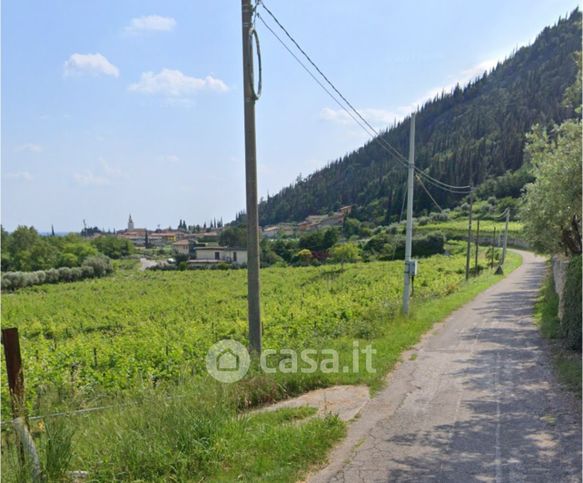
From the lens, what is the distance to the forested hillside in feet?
367

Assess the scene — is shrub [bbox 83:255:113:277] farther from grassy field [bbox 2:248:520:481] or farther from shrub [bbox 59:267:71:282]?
grassy field [bbox 2:248:520:481]

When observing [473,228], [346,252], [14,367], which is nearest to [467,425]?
[14,367]

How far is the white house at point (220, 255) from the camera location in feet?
315

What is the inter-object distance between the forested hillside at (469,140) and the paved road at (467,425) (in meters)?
95.4

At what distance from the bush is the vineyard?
412cm

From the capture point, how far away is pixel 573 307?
8.26 metres

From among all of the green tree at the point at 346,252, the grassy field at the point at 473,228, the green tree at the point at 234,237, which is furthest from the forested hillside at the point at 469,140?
the green tree at the point at 346,252

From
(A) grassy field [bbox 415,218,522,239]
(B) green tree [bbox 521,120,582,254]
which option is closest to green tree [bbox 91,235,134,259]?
(A) grassy field [bbox 415,218,522,239]

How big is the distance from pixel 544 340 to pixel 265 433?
8.07m

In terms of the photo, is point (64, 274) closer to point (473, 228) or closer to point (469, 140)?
point (473, 228)

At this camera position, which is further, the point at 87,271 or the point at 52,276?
the point at 87,271

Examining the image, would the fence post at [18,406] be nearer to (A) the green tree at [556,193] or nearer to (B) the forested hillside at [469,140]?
(A) the green tree at [556,193]

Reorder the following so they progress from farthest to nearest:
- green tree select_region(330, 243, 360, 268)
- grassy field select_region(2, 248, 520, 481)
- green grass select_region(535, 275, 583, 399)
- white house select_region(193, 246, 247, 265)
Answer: white house select_region(193, 246, 247, 265) < green tree select_region(330, 243, 360, 268) < green grass select_region(535, 275, 583, 399) < grassy field select_region(2, 248, 520, 481)

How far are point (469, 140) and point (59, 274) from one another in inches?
4853
